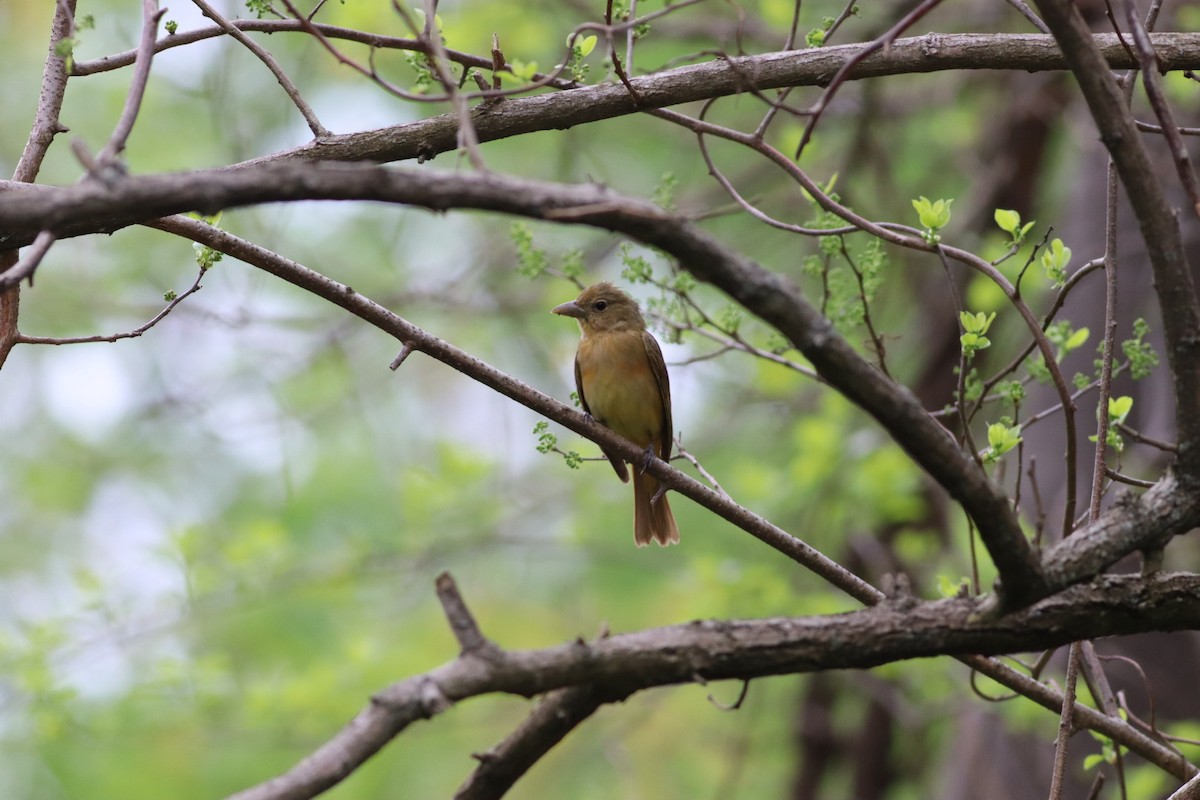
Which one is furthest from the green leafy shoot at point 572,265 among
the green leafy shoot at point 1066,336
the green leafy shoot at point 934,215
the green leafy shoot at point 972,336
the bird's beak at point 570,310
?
the bird's beak at point 570,310

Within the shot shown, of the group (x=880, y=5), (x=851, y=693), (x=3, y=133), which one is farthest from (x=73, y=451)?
(x=880, y=5)

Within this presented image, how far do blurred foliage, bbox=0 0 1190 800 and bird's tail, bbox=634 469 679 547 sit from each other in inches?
37.9

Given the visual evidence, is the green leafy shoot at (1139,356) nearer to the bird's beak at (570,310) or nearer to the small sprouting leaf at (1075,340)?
the small sprouting leaf at (1075,340)

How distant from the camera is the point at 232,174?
6.06ft

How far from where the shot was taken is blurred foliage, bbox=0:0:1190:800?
22.9ft

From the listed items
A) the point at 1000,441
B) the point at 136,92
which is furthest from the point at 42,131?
the point at 1000,441

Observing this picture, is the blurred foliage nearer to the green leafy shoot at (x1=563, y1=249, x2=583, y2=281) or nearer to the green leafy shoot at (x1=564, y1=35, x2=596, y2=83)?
the green leafy shoot at (x1=563, y1=249, x2=583, y2=281)

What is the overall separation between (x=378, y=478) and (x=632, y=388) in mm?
4344

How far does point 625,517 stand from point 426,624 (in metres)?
2.15

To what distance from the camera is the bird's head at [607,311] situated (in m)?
6.01

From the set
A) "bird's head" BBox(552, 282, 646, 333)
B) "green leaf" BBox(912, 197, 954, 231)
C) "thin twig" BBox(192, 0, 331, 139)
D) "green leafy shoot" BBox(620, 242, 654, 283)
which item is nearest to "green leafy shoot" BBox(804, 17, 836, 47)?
"green leaf" BBox(912, 197, 954, 231)

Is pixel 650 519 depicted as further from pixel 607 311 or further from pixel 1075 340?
pixel 1075 340

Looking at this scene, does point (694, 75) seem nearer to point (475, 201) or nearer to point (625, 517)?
point (475, 201)

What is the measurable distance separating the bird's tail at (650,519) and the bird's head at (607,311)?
0.75 meters
